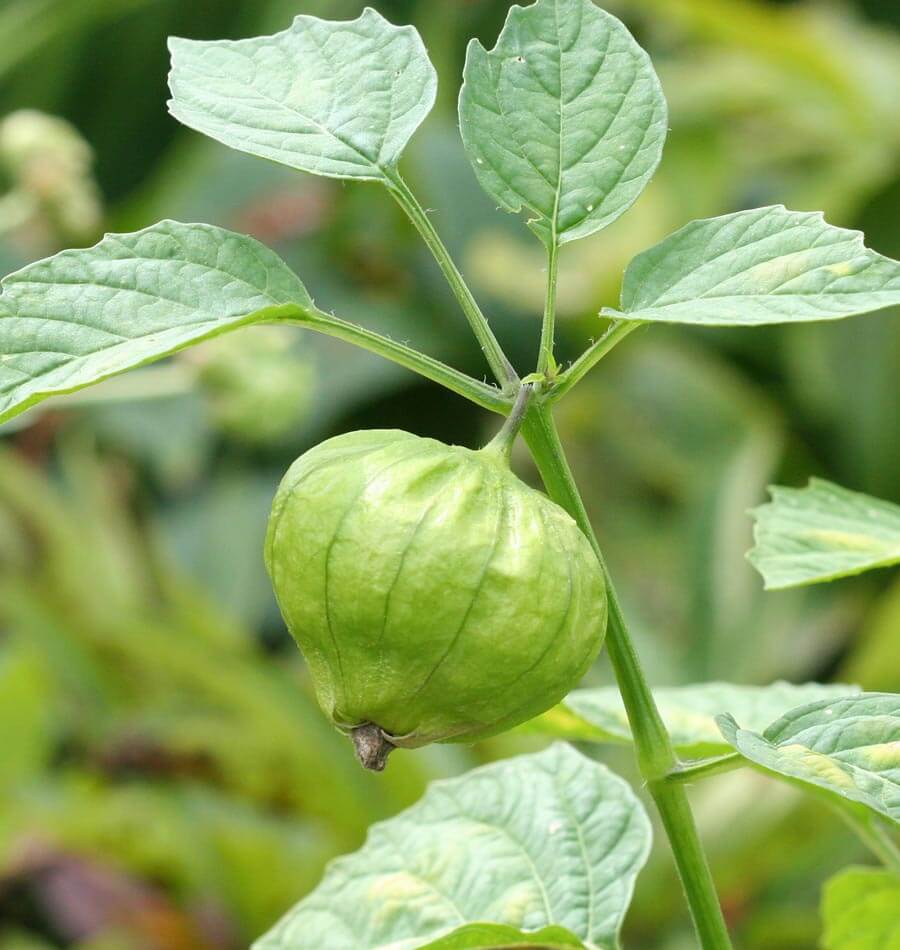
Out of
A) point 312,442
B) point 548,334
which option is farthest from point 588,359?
point 312,442

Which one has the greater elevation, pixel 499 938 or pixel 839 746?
pixel 839 746

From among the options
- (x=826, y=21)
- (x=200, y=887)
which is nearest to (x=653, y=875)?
(x=200, y=887)

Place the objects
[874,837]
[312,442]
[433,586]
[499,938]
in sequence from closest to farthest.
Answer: [433,586], [499,938], [874,837], [312,442]

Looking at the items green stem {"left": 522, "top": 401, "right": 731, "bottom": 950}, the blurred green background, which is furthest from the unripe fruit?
the blurred green background

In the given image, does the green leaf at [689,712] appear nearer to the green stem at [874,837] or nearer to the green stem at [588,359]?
the green stem at [874,837]

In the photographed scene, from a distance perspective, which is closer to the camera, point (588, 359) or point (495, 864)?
point (588, 359)

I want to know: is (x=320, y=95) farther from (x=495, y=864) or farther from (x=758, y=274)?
(x=495, y=864)

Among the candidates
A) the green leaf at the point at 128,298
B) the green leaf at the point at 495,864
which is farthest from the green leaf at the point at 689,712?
the green leaf at the point at 128,298
